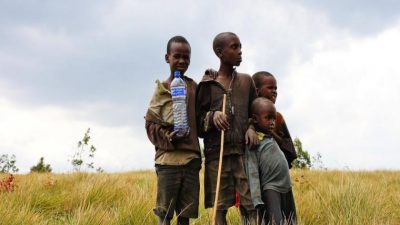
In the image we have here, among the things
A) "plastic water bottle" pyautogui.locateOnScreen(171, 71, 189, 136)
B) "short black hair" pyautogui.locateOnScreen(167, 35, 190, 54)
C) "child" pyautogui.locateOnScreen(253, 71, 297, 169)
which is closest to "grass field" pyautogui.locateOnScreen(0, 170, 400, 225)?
"child" pyautogui.locateOnScreen(253, 71, 297, 169)

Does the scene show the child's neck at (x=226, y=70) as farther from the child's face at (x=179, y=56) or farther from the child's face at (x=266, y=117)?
the child's face at (x=266, y=117)

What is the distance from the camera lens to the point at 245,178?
3662 mm

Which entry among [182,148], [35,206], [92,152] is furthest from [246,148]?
[92,152]

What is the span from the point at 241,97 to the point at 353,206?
73.8 inches

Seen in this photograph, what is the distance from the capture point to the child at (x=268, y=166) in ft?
11.8

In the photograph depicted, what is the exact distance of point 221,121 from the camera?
351cm

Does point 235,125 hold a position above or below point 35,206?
above

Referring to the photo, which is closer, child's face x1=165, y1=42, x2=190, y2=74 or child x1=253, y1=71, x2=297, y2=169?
child's face x1=165, y1=42, x2=190, y2=74

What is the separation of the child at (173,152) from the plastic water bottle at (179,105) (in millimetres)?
81

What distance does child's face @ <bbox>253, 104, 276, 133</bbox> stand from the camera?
3613 millimetres

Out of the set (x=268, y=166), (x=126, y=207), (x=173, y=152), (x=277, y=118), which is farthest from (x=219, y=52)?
(x=126, y=207)

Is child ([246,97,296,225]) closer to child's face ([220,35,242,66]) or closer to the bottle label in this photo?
child's face ([220,35,242,66])

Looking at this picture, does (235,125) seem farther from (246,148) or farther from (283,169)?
(283,169)

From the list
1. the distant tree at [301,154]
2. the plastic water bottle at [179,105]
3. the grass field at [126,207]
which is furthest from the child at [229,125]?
the distant tree at [301,154]
